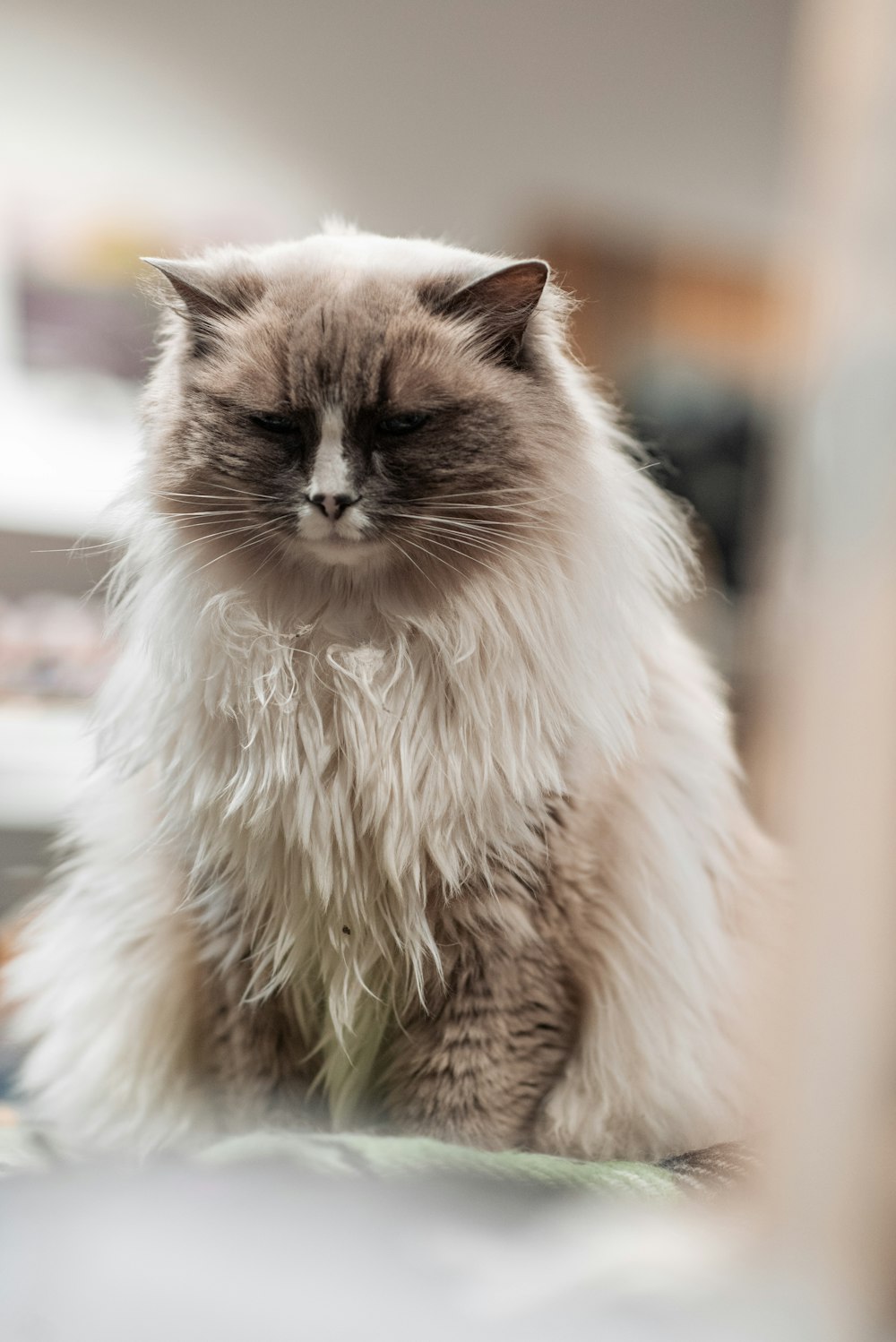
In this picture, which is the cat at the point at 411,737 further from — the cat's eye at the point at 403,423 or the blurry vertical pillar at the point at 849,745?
the blurry vertical pillar at the point at 849,745

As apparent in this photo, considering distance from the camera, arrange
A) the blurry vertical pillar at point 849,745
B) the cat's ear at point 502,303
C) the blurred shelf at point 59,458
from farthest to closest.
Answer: the blurred shelf at point 59,458 → the cat's ear at point 502,303 → the blurry vertical pillar at point 849,745

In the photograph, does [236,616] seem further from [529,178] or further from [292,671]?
[529,178]

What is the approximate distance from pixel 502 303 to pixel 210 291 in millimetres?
175

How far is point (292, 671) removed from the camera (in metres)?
0.63

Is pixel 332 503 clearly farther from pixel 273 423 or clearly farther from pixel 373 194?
pixel 373 194

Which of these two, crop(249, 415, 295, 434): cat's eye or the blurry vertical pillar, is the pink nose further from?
the blurry vertical pillar

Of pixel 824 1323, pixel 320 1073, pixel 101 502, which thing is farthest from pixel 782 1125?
pixel 101 502

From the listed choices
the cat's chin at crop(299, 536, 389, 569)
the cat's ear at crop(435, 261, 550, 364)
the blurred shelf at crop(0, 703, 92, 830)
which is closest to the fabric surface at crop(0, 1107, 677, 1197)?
the blurred shelf at crop(0, 703, 92, 830)

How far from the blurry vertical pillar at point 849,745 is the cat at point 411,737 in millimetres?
178

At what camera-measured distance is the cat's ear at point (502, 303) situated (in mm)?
576

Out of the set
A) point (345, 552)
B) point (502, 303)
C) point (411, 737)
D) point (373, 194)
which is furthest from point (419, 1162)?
point (373, 194)

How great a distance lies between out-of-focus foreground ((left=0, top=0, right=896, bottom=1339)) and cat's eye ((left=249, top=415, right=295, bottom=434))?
12 cm

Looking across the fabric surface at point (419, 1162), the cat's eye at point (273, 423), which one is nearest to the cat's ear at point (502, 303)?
the cat's eye at point (273, 423)

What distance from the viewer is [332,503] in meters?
0.58
